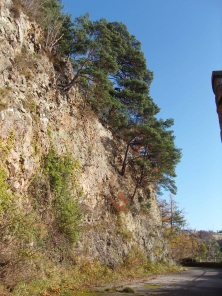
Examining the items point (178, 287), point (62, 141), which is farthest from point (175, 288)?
point (62, 141)

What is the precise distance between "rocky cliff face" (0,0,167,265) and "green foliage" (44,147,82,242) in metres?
0.62

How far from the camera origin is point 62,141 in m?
15.6

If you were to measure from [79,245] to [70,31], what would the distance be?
44.9 feet

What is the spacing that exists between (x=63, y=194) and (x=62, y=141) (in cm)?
352

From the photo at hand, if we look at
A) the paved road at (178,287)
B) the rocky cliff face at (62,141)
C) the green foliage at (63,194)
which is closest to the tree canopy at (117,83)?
the rocky cliff face at (62,141)

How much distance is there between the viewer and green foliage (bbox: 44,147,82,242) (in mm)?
12633

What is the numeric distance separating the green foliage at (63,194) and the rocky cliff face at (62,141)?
62 centimetres

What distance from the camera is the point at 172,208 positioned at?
3997cm

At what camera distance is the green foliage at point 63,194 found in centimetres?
1263

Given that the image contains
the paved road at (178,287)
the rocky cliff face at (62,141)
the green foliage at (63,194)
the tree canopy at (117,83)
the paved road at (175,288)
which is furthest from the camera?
the tree canopy at (117,83)

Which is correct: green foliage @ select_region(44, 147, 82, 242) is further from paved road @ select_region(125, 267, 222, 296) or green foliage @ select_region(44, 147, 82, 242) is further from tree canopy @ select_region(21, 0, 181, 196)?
tree canopy @ select_region(21, 0, 181, 196)

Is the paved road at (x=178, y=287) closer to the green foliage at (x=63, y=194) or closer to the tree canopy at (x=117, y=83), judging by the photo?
the green foliage at (x=63, y=194)

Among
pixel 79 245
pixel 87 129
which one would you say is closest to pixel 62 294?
pixel 79 245

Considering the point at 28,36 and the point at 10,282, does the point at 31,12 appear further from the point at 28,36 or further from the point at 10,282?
the point at 10,282
